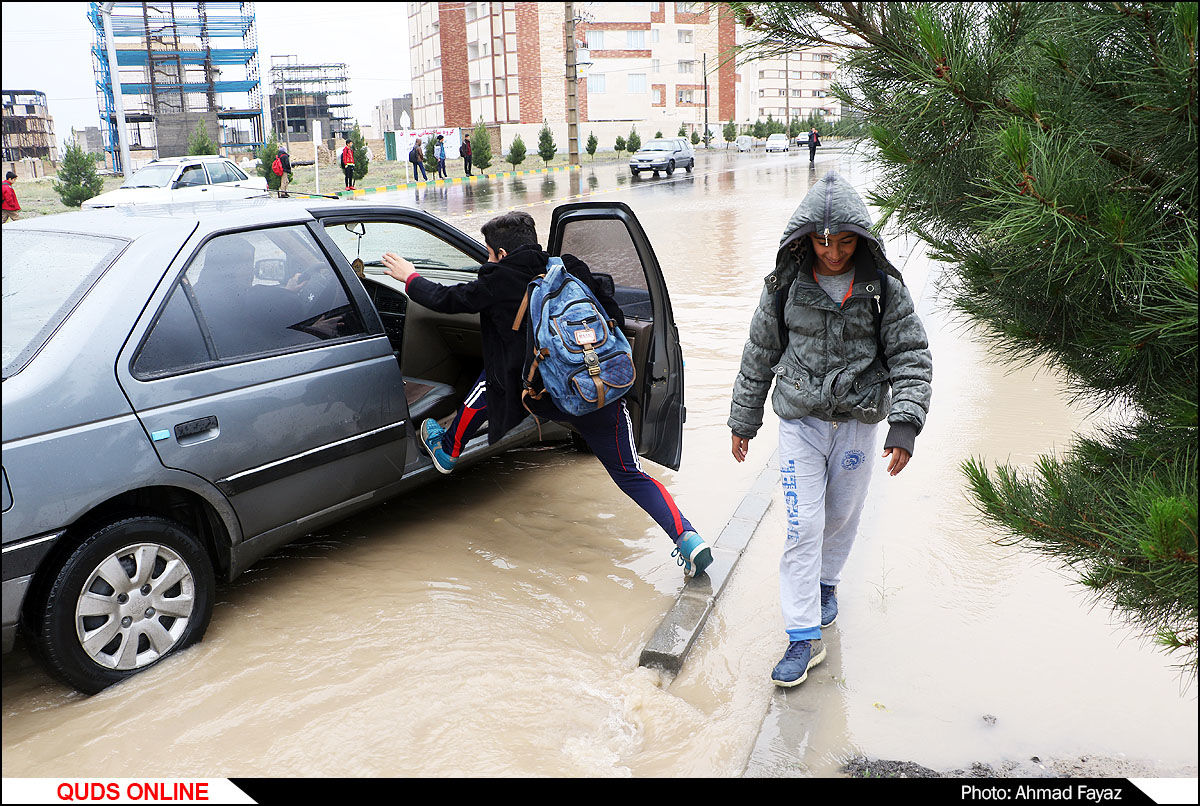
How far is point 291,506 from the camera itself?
3922 mm

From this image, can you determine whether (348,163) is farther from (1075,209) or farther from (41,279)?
(1075,209)

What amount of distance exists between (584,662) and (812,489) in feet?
3.68

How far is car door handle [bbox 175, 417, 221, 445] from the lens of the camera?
11.4 ft

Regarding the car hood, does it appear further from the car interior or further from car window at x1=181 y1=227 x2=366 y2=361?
car window at x1=181 y1=227 x2=366 y2=361

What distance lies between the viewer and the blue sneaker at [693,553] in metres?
4.11

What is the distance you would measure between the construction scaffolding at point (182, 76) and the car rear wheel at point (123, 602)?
42.7 meters

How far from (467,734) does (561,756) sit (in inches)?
13.6

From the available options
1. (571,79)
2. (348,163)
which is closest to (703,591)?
(348,163)

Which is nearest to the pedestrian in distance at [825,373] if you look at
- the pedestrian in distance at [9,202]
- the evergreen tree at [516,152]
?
the pedestrian in distance at [9,202]

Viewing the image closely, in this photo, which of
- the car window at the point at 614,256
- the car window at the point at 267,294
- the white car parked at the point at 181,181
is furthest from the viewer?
the white car parked at the point at 181,181

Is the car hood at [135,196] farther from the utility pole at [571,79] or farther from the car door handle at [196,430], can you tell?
the car door handle at [196,430]

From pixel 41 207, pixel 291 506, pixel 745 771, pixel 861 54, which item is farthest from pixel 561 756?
pixel 41 207

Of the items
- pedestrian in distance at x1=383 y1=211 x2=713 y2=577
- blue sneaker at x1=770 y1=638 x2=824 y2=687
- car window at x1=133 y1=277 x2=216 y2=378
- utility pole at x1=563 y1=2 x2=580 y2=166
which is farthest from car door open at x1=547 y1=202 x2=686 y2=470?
utility pole at x1=563 y1=2 x2=580 y2=166

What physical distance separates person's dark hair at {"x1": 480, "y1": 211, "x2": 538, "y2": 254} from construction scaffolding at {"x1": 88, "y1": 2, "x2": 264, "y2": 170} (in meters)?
42.1
